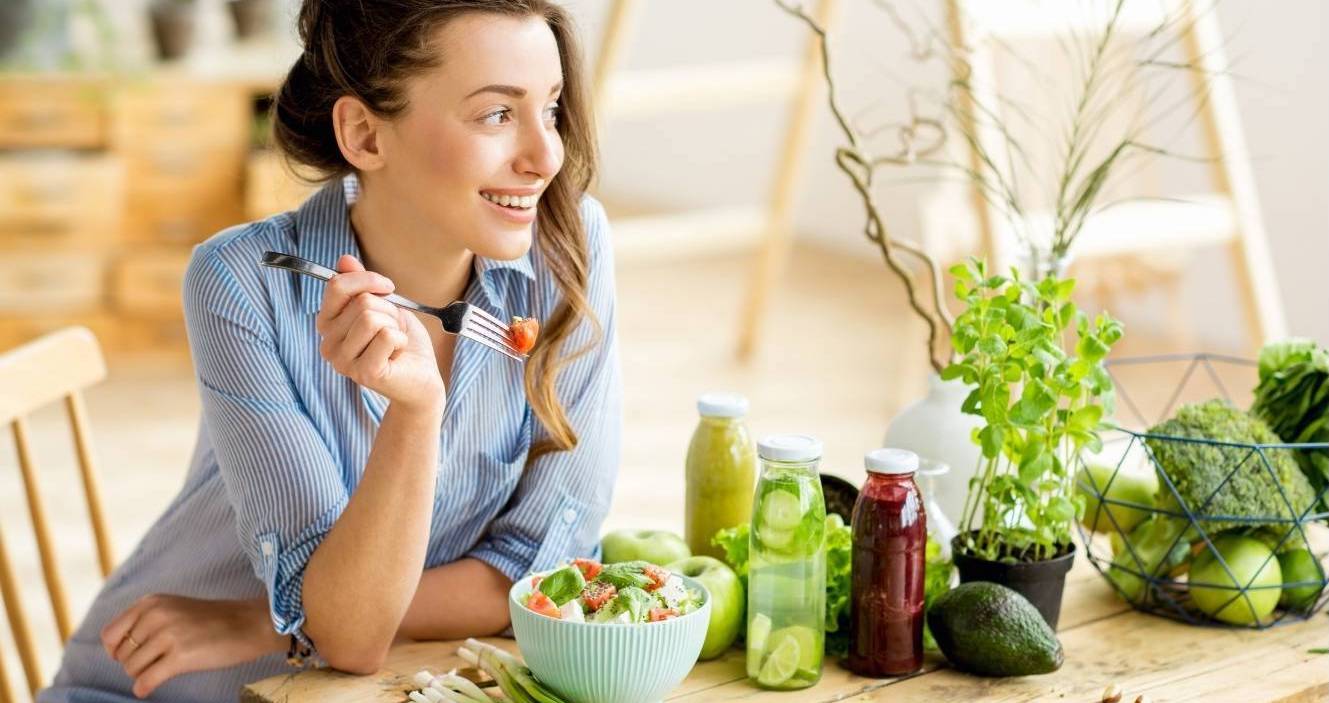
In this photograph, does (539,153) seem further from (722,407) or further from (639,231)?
(639,231)

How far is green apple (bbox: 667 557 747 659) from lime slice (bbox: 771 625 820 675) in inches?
2.6

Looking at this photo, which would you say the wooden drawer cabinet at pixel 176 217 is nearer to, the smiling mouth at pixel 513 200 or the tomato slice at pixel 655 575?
the smiling mouth at pixel 513 200

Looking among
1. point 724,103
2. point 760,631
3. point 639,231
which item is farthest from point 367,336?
point 724,103

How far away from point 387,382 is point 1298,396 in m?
0.88

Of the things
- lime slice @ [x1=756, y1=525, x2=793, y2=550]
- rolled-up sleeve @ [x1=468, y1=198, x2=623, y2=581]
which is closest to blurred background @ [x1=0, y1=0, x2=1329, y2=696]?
rolled-up sleeve @ [x1=468, y1=198, x2=623, y2=581]

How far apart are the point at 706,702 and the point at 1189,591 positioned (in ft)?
1.66

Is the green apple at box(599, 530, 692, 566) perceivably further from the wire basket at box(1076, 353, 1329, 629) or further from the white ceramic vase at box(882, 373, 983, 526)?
the wire basket at box(1076, 353, 1329, 629)

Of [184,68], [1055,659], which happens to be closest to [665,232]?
[184,68]

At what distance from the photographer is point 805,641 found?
1.33 metres

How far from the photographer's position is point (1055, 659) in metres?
1.33

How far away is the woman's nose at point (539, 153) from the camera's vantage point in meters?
1.43

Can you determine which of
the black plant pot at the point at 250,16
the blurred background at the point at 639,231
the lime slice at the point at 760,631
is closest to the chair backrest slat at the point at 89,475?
the lime slice at the point at 760,631

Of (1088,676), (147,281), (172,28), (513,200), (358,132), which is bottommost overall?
(1088,676)

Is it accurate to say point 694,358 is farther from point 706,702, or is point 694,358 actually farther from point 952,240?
point 706,702
